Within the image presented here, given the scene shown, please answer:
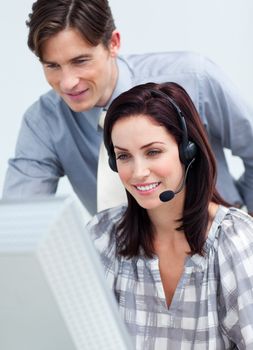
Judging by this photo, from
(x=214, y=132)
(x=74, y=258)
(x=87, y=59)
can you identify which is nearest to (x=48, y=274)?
(x=74, y=258)

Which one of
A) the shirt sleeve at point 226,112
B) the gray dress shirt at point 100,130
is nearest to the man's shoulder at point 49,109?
the gray dress shirt at point 100,130

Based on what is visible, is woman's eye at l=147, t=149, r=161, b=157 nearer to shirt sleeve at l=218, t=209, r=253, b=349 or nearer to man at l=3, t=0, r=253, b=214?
shirt sleeve at l=218, t=209, r=253, b=349

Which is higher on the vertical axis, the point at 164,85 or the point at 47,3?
the point at 47,3

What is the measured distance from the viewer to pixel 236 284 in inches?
47.7

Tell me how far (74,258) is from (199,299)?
0.75 m

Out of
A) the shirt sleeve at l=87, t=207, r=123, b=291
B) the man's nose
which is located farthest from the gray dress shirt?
the shirt sleeve at l=87, t=207, r=123, b=291

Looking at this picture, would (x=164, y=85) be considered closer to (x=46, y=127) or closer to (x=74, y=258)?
(x=46, y=127)

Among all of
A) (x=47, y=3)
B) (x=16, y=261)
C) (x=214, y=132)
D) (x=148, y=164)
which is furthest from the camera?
(x=214, y=132)

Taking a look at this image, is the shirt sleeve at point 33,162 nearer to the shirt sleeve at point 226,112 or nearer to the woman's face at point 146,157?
the shirt sleeve at point 226,112

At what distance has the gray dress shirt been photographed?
1655mm

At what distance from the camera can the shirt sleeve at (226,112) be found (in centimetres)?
165

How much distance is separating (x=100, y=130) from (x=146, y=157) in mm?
473

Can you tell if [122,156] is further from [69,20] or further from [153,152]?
[69,20]

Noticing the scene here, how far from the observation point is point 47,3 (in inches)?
60.2
